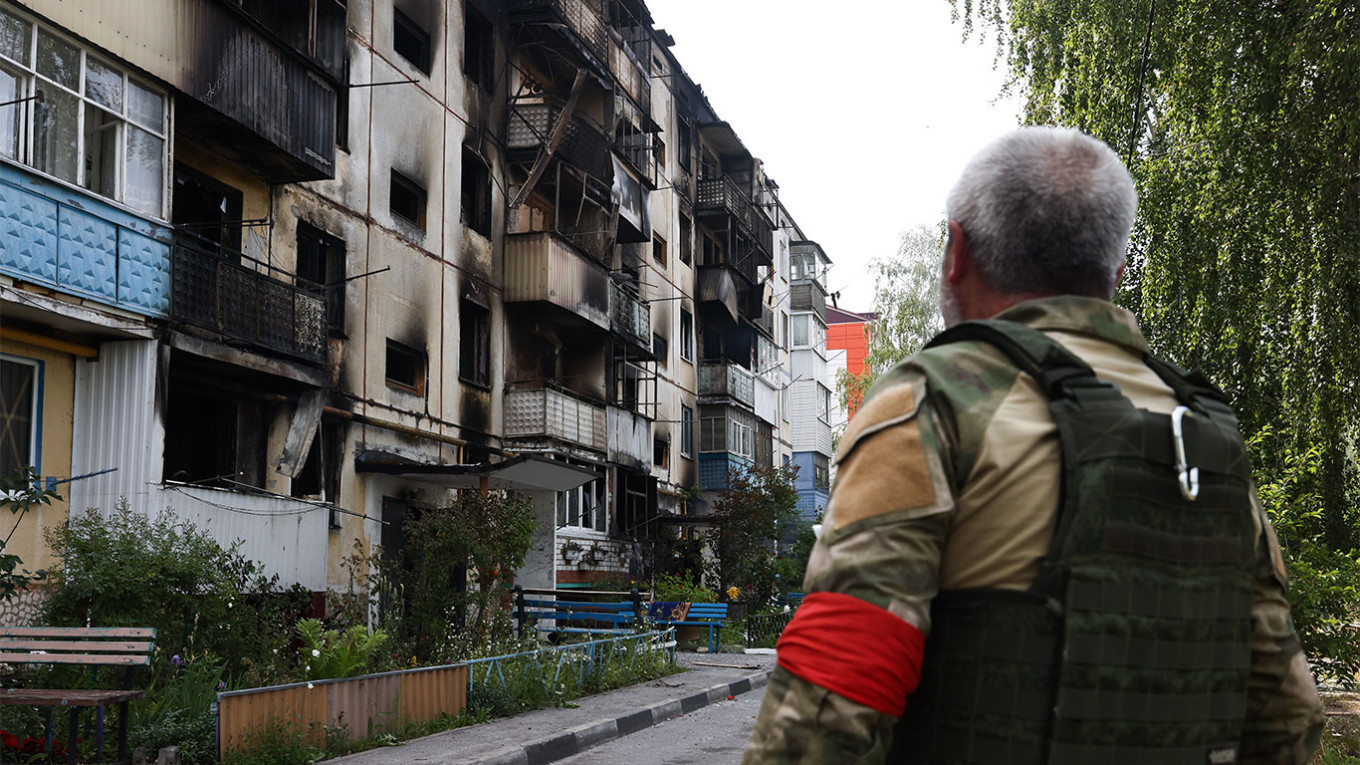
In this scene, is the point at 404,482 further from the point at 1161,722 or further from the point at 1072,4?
the point at 1161,722

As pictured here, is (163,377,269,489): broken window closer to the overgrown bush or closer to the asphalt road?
the asphalt road

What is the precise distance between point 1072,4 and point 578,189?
50.8ft

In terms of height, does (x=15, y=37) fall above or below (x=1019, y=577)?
above

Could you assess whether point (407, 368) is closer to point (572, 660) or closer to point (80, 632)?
point (572, 660)

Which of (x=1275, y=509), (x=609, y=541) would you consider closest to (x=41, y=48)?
(x=1275, y=509)

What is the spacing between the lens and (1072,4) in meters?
14.5

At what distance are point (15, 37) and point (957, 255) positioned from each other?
12858 millimetres

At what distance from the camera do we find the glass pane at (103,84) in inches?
532

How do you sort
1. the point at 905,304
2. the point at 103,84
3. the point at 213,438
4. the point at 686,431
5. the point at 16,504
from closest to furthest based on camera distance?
1. the point at 16,504
2. the point at 103,84
3. the point at 213,438
4. the point at 686,431
5. the point at 905,304

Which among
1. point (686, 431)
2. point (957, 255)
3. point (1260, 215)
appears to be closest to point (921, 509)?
point (957, 255)

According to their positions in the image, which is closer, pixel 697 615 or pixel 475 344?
pixel 697 615

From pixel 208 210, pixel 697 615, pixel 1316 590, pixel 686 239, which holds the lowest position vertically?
pixel 697 615

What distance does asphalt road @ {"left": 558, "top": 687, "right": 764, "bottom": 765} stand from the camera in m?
10.7

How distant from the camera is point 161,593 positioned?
37.4 ft
